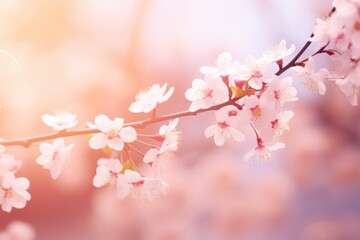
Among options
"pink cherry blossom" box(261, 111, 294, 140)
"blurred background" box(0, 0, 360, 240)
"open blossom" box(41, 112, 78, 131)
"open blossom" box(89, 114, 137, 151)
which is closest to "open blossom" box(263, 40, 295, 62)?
"pink cherry blossom" box(261, 111, 294, 140)

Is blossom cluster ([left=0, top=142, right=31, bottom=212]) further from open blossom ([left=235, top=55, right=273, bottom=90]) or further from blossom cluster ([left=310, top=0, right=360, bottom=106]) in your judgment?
blossom cluster ([left=310, top=0, right=360, bottom=106])

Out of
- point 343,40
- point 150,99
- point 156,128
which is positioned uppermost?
point 156,128

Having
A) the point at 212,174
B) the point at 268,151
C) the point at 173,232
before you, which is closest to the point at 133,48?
the point at 212,174

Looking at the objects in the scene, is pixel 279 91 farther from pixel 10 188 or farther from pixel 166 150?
pixel 10 188

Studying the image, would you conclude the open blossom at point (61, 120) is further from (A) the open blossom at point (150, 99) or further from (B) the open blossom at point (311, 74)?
(B) the open blossom at point (311, 74)

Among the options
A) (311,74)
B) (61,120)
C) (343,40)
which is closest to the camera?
(343,40)

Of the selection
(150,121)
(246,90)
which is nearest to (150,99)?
(150,121)
